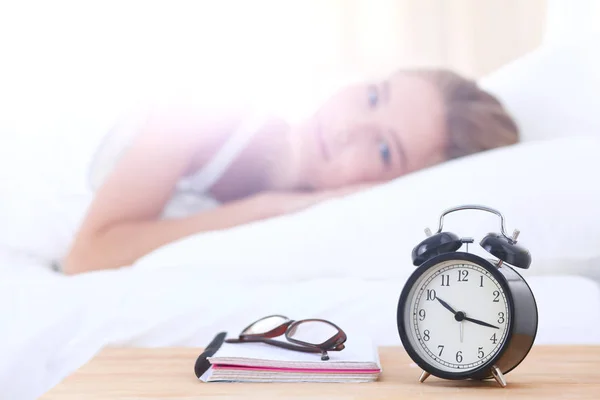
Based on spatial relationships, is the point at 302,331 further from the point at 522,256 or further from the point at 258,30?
the point at 258,30

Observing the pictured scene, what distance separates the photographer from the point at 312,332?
1045 millimetres

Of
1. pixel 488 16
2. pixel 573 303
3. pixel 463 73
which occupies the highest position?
pixel 488 16

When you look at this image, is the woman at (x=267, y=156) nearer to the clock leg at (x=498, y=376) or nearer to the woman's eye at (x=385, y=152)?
the woman's eye at (x=385, y=152)

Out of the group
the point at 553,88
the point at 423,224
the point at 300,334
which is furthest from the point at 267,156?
the point at 553,88

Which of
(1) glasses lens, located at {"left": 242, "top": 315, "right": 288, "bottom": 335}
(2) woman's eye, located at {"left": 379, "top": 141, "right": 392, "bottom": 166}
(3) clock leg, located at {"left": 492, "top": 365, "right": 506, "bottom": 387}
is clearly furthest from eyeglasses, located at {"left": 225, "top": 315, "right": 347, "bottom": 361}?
(2) woman's eye, located at {"left": 379, "top": 141, "right": 392, "bottom": 166}

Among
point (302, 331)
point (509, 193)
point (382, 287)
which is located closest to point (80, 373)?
point (302, 331)

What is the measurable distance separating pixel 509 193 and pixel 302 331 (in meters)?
0.50

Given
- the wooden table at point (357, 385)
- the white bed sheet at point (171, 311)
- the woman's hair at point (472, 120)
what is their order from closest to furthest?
the wooden table at point (357, 385) → the white bed sheet at point (171, 311) → the woman's hair at point (472, 120)

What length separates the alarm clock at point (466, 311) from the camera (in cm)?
92

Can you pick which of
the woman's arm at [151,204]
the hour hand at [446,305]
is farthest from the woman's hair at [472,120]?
the hour hand at [446,305]

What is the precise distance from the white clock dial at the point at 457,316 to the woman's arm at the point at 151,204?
1.49ft

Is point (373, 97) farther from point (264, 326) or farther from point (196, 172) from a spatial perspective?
point (264, 326)

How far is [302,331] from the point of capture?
1055 millimetres

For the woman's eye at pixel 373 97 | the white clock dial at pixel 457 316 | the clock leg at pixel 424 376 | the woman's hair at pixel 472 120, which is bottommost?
the clock leg at pixel 424 376
